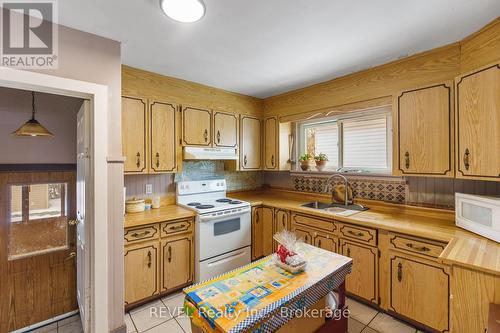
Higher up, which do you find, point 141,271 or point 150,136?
point 150,136

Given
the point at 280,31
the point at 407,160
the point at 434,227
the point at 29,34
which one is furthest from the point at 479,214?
the point at 29,34

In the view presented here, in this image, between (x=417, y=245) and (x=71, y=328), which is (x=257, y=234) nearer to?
(x=417, y=245)

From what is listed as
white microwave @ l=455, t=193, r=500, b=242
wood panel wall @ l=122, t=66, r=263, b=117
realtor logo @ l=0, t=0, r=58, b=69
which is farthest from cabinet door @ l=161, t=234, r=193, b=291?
white microwave @ l=455, t=193, r=500, b=242

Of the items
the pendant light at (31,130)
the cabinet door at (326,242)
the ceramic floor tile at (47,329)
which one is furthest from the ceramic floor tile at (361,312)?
the pendant light at (31,130)

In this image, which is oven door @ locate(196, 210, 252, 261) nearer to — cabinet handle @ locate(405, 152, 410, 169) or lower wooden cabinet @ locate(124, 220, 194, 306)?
lower wooden cabinet @ locate(124, 220, 194, 306)

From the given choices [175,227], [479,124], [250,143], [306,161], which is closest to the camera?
[479,124]

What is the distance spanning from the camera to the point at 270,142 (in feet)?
11.6

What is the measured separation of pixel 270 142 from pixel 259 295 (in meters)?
2.57

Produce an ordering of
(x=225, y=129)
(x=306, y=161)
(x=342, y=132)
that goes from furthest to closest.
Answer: (x=306, y=161) < (x=225, y=129) < (x=342, y=132)

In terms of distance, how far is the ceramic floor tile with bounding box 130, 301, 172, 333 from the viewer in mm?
1992

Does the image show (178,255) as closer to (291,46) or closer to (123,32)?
(123,32)

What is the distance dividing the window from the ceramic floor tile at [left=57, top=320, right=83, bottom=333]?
126 inches

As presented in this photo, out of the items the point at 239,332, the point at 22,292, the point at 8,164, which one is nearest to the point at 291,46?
the point at 239,332

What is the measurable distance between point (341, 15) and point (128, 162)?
226 cm
